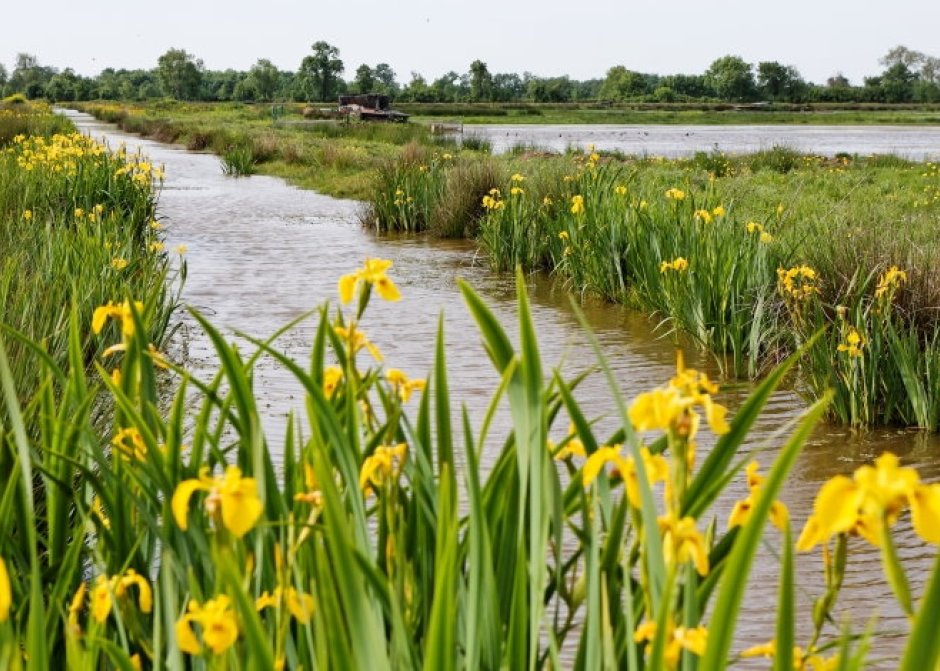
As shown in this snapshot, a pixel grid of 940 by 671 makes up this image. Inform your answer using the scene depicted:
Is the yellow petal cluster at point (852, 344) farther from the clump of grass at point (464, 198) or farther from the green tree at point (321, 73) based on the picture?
the green tree at point (321, 73)

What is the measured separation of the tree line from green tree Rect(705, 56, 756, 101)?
9 cm

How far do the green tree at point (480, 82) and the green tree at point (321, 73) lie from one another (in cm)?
1063

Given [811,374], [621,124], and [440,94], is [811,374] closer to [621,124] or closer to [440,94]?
[621,124]

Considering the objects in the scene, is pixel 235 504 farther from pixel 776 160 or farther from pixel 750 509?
pixel 776 160

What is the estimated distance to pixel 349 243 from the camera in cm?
1249

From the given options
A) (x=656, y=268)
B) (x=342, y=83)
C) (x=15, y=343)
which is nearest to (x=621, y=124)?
(x=342, y=83)

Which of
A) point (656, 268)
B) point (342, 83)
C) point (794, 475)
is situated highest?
point (342, 83)

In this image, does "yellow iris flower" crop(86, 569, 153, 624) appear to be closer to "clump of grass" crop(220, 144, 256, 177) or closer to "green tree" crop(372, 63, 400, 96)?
"clump of grass" crop(220, 144, 256, 177)

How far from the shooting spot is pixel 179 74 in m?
104

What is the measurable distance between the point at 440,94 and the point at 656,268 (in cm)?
9080

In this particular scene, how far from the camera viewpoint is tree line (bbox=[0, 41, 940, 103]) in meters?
90.9

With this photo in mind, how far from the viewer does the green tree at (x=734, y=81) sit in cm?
9831

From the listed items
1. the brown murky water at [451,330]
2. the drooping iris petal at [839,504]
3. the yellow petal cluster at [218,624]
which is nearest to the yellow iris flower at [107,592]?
the yellow petal cluster at [218,624]

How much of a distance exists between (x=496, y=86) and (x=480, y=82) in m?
2.68
